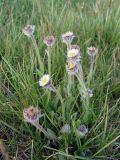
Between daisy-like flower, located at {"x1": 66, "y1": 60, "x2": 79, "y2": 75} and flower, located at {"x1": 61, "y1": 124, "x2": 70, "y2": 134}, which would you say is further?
flower, located at {"x1": 61, "y1": 124, "x2": 70, "y2": 134}

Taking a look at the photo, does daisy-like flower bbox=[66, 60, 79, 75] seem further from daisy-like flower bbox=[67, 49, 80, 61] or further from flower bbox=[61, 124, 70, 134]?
flower bbox=[61, 124, 70, 134]

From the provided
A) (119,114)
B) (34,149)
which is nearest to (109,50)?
(119,114)

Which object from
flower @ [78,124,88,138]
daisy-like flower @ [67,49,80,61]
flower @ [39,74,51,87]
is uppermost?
daisy-like flower @ [67,49,80,61]

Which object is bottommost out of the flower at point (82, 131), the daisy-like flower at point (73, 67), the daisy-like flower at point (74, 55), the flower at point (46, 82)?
the flower at point (82, 131)

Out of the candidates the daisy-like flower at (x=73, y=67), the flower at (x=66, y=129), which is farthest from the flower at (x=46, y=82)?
the flower at (x=66, y=129)

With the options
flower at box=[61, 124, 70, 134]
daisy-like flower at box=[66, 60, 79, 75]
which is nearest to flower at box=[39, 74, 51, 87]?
daisy-like flower at box=[66, 60, 79, 75]

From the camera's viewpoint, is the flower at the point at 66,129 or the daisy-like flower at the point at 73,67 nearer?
the daisy-like flower at the point at 73,67

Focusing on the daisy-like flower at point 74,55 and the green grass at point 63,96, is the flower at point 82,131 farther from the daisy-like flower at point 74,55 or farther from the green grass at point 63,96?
the daisy-like flower at point 74,55

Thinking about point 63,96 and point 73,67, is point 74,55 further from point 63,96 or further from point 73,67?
point 63,96
